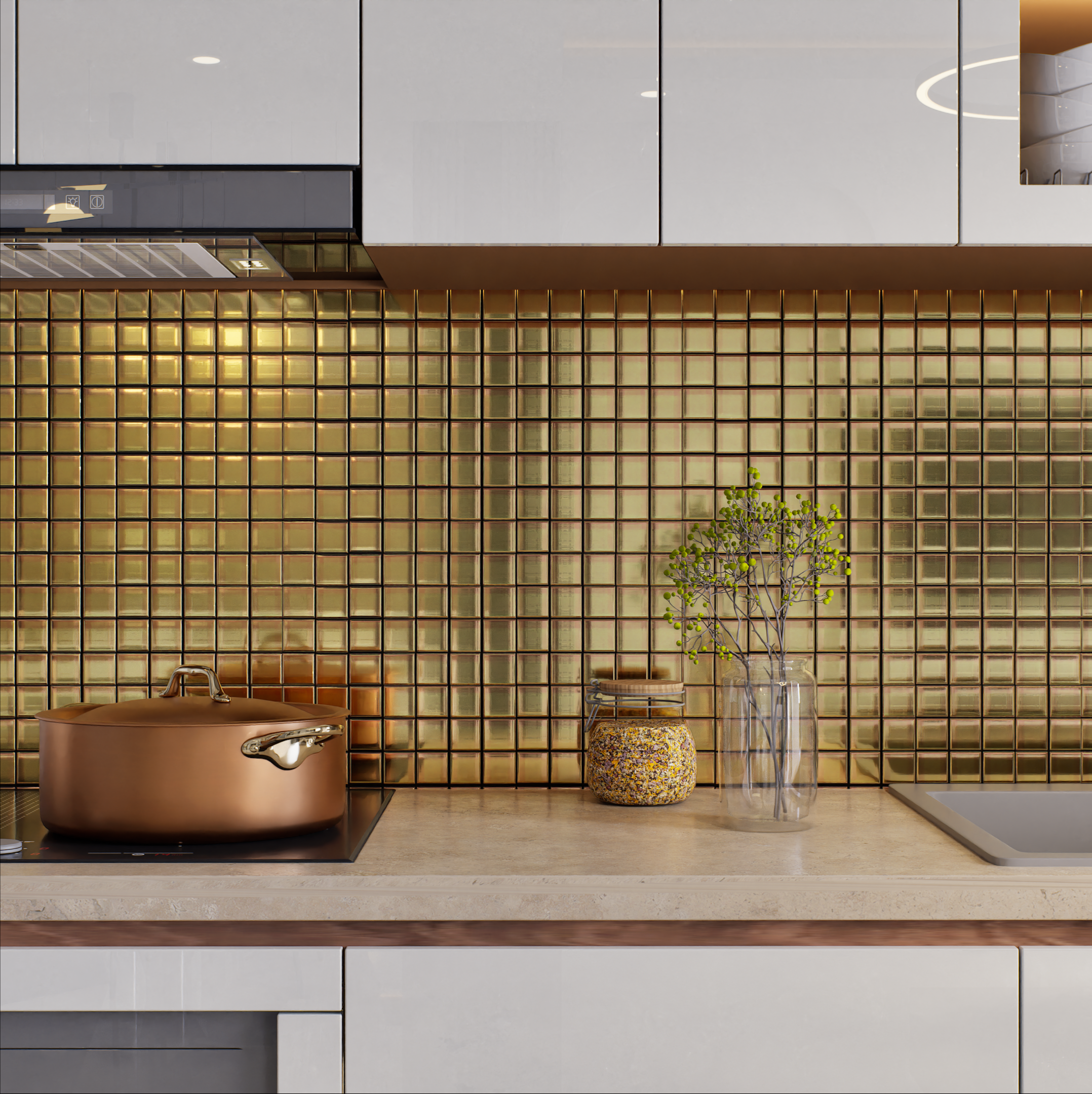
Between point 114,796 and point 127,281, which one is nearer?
point 114,796

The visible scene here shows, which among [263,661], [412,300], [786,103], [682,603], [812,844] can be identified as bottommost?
[812,844]

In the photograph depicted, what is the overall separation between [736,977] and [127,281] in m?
1.35

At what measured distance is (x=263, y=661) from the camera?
162cm

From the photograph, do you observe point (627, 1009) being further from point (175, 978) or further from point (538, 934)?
point (175, 978)

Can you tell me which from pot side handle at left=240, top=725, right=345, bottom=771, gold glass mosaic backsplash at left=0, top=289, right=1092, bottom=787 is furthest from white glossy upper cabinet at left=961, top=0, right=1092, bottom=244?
pot side handle at left=240, top=725, right=345, bottom=771

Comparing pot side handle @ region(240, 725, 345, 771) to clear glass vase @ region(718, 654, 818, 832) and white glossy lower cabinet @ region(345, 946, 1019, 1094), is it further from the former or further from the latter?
clear glass vase @ region(718, 654, 818, 832)

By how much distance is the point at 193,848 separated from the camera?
4.03 feet

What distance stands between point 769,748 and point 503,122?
0.91 m

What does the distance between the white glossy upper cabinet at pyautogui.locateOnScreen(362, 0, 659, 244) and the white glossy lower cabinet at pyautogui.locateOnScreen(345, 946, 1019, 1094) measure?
0.89 metres

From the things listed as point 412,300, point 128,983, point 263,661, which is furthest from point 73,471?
point 128,983

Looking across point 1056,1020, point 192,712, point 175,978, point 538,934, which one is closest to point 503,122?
point 192,712

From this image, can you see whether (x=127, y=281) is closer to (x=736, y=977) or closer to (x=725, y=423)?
(x=725, y=423)

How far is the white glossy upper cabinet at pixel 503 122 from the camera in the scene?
4.16ft

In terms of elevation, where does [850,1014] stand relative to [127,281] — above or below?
below
